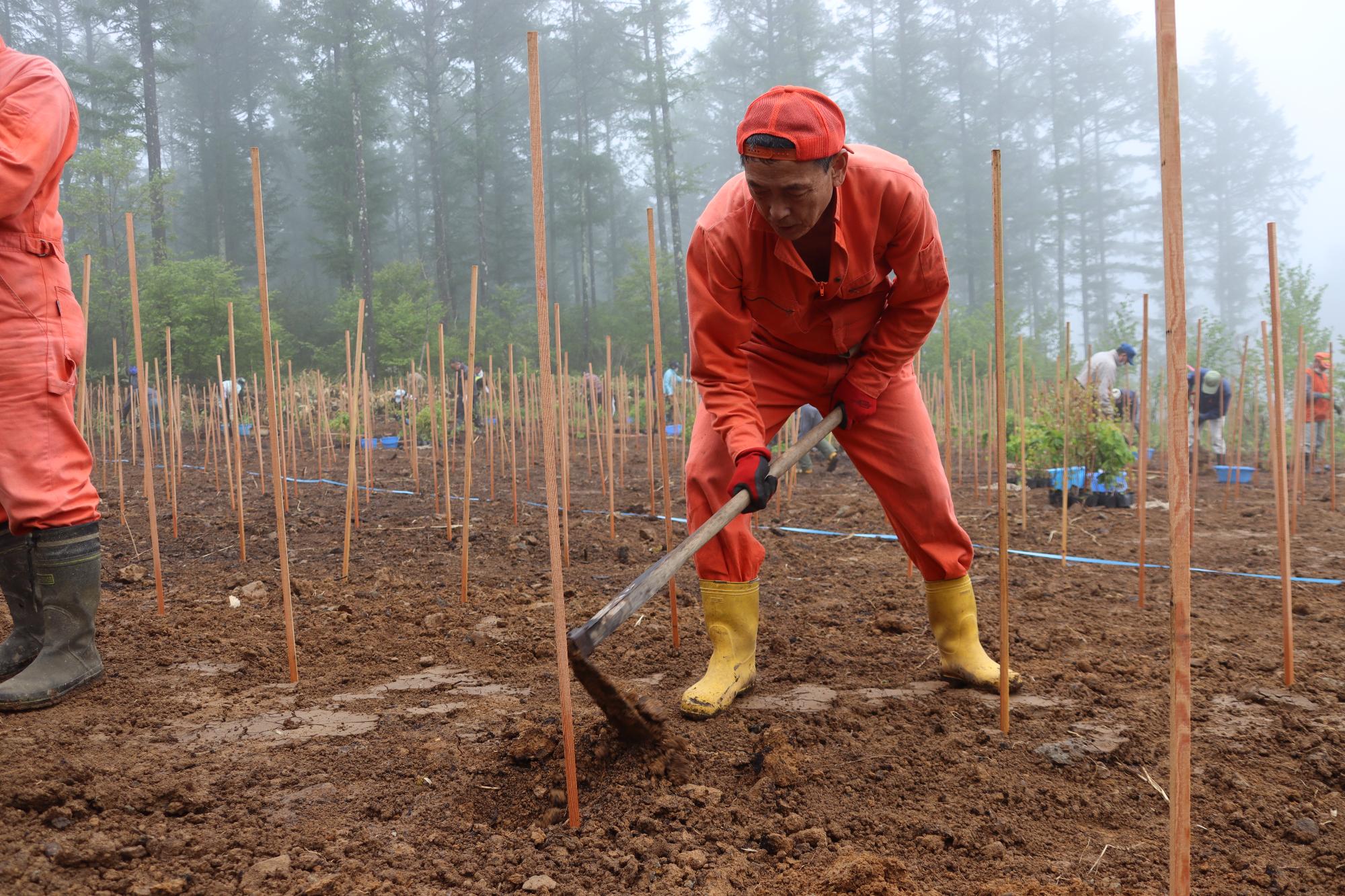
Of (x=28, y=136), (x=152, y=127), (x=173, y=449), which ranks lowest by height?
(x=173, y=449)

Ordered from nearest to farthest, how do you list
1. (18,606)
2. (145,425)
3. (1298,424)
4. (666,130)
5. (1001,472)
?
(1001,472), (18,606), (145,425), (1298,424), (666,130)

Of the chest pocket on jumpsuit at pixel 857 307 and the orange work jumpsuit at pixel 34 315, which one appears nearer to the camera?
the orange work jumpsuit at pixel 34 315

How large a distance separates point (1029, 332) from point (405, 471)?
1108 inches

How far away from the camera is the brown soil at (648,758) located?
1.32 m

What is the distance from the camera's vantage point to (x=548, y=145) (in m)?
25.1

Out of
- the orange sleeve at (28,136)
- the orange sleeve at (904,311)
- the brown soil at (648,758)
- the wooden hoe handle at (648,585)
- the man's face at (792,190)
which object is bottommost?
the brown soil at (648,758)

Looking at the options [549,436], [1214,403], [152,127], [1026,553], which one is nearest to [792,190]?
[549,436]

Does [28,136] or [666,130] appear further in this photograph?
[666,130]

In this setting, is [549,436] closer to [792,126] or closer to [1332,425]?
[792,126]

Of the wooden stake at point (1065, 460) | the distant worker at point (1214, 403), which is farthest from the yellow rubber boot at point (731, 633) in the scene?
the distant worker at point (1214, 403)

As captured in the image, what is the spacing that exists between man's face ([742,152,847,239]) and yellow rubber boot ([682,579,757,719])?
0.86 meters

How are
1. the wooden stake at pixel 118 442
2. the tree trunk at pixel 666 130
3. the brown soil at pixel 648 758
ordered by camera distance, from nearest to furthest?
the brown soil at pixel 648 758 < the wooden stake at pixel 118 442 < the tree trunk at pixel 666 130

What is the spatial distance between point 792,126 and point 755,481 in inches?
27.9

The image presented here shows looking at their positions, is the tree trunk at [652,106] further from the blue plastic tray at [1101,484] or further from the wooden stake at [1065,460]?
the blue plastic tray at [1101,484]
